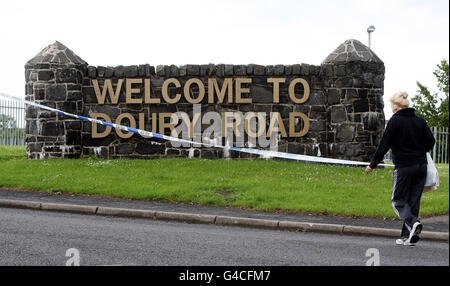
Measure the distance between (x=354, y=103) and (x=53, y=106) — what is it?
31.2 ft

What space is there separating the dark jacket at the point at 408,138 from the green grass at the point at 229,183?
156 inches

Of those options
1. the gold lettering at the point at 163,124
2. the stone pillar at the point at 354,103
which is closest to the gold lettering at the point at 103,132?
the gold lettering at the point at 163,124

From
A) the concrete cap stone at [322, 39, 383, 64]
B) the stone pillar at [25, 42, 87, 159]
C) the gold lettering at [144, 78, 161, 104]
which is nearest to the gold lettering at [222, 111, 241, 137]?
the gold lettering at [144, 78, 161, 104]

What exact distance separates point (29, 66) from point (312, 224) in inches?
475

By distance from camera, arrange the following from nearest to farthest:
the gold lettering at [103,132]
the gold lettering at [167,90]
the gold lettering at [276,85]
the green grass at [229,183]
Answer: the green grass at [229,183] → the gold lettering at [276,85] → the gold lettering at [167,90] → the gold lettering at [103,132]

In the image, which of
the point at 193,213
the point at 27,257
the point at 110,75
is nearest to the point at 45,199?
the point at 193,213

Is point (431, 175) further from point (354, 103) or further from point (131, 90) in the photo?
point (131, 90)

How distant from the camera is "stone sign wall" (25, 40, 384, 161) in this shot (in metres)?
16.2

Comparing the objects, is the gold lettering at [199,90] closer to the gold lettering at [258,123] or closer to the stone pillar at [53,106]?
the gold lettering at [258,123]

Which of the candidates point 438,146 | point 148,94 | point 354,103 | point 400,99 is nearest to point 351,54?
point 354,103

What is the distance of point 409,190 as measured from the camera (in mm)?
5992

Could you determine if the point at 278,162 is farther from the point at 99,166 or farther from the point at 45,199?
the point at 45,199

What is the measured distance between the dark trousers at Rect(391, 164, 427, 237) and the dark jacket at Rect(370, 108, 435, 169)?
3.4 inches

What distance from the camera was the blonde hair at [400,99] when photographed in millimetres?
5793
